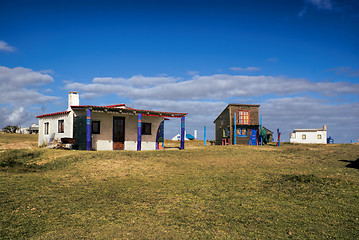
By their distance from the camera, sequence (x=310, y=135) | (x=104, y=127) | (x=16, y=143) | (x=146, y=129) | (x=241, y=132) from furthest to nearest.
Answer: (x=310, y=135), (x=241, y=132), (x=16, y=143), (x=146, y=129), (x=104, y=127)

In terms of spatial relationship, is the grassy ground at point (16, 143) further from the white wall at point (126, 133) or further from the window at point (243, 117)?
the window at point (243, 117)

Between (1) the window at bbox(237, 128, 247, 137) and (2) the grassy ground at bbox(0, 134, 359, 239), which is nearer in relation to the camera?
(2) the grassy ground at bbox(0, 134, 359, 239)

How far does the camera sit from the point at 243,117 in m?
32.3

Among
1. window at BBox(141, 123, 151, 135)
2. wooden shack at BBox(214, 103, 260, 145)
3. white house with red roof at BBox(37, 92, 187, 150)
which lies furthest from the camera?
wooden shack at BBox(214, 103, 260, 145)

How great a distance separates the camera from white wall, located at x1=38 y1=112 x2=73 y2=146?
21.5m

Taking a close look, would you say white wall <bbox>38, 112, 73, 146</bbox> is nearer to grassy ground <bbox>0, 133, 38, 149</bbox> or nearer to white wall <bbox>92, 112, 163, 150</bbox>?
grassy ground <bbox>0, 133, 38, 149</bbox>

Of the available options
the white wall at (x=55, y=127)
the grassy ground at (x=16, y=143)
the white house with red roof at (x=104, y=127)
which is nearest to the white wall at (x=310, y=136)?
the white house with red roof at (x=104, y=127)

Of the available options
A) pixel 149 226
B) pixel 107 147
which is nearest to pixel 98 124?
pixel 107 147

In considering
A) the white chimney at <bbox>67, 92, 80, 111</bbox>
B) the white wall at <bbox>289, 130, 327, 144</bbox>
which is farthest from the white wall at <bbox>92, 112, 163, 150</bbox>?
the white wall at <bbox>289, 130, 327, 144</bbox>

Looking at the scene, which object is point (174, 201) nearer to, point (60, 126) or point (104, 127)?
point (104, 127)

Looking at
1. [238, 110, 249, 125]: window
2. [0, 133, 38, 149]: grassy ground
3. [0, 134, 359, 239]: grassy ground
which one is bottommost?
[0, 134, 359, 239]: grassy ground

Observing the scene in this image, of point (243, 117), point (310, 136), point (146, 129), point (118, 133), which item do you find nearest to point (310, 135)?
point (310, 136)

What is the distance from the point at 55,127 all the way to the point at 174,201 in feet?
62.9

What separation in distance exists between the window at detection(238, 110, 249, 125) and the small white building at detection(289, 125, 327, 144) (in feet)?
66.5
